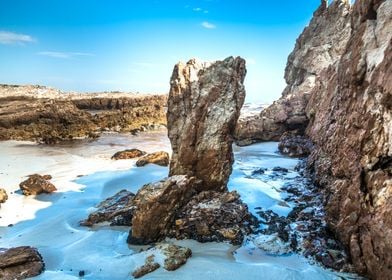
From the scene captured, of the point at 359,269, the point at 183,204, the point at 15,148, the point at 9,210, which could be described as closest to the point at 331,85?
the point at 183,204

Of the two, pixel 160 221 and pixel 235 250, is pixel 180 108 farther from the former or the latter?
pixel 235 250

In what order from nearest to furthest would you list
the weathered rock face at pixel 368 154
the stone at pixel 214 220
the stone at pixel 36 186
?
Result: 1. the weathered rock face at pixel 368 154
2. the stone at pixel 214 220
3. the stone at pixel 36 186

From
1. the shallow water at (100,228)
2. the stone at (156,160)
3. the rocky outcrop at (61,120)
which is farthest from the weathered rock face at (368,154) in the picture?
the rocky outcrop at (61,120)

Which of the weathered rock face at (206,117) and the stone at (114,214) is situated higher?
the weathered rock face at (206,117)

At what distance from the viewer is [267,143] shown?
82.0 ft

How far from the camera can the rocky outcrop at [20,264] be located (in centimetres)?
823

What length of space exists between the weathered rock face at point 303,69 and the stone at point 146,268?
17769 millimetres

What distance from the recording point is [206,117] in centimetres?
1259

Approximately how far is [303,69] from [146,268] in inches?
1222

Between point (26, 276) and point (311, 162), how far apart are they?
12142 millimetres

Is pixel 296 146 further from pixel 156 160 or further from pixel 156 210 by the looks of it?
pixel 156 210

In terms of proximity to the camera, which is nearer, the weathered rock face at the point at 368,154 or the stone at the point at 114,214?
the weathered rock face at the point at 368,154

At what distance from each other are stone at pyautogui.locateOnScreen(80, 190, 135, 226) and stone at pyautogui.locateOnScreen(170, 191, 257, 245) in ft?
5.80

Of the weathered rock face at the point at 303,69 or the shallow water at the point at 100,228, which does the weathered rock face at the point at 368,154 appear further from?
the weathered rock face at the point at 303,69
